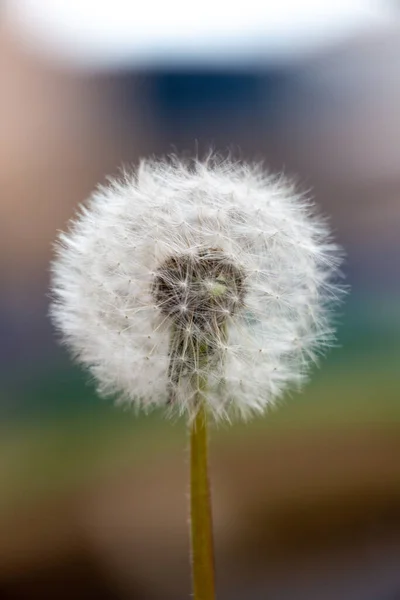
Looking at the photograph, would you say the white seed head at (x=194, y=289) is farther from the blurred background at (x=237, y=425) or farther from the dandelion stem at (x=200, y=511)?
the blurred background at (x=237, y=425)

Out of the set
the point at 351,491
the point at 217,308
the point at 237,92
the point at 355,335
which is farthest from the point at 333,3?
the point at 351,491

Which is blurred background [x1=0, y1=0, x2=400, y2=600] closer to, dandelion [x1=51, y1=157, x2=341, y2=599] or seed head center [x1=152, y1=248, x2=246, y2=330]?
dandelion [x1=51, y1=157, x2=341, y2=599]

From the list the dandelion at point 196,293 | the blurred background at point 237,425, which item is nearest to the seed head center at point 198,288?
the dandelion at point 196,293

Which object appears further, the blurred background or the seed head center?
the blurred background

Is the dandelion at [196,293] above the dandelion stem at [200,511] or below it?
above

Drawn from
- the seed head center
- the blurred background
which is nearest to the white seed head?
the seed head center

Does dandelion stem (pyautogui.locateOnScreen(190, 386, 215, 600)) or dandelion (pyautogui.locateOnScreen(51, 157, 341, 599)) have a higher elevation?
dandelion (pyautogui.locateOnScreen(51, 157, 341, 599))
